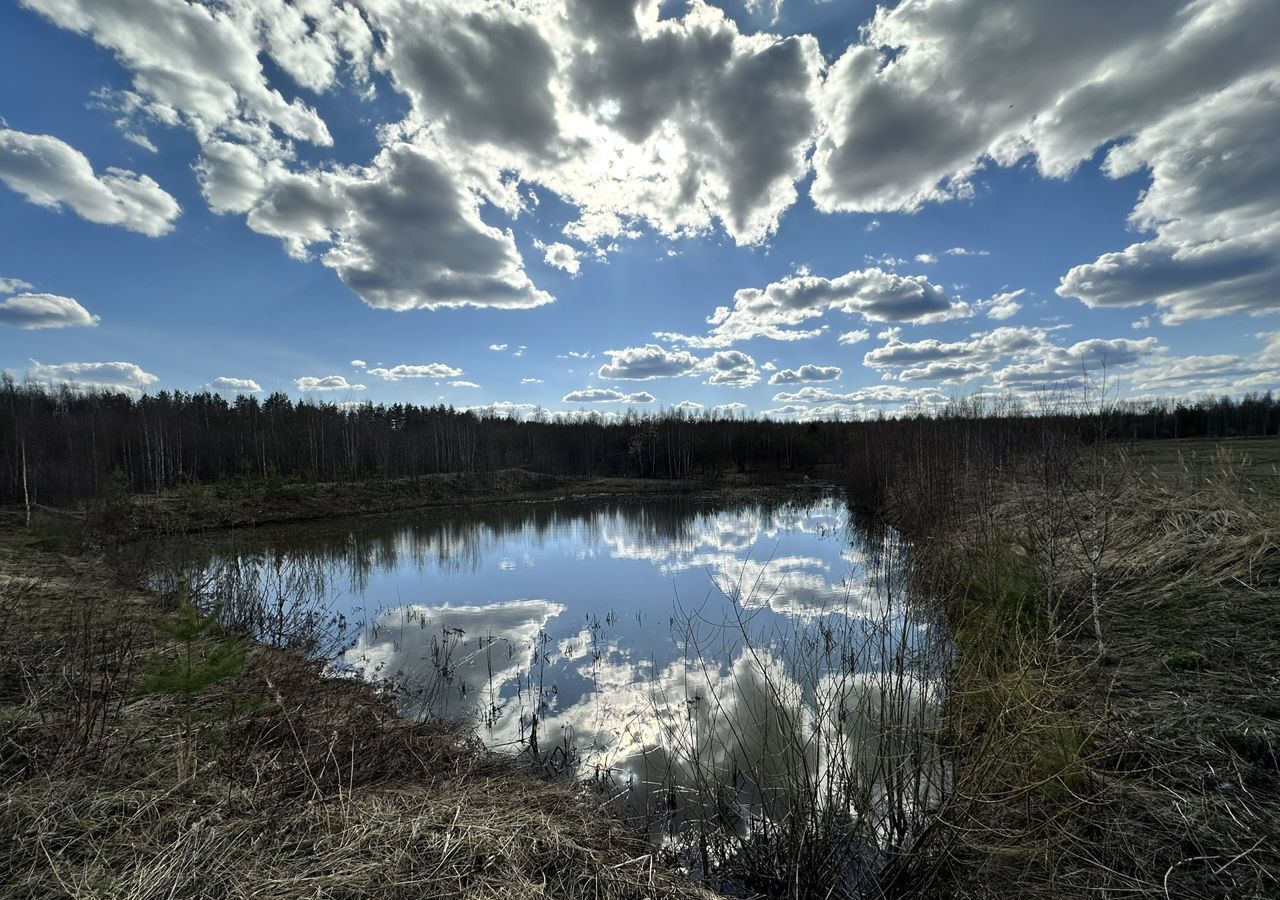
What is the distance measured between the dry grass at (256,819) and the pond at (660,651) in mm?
1183

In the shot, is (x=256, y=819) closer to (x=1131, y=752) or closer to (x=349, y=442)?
(x=1131, y=752)

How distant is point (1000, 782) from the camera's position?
3.97 m

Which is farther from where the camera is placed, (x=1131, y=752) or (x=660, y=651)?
(x=660, y=651)

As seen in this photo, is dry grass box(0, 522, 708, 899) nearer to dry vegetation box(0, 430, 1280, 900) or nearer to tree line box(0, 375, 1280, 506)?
dry vegetation box(0, 430, 1280, 900)

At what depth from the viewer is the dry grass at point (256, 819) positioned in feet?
9.15

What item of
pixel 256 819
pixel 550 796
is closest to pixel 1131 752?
pixel 550 796

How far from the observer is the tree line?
3438 cm

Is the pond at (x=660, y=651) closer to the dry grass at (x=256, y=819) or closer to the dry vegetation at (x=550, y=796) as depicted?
the dry vegetation at (x=550, y=796)

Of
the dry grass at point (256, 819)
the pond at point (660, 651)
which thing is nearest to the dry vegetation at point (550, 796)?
the dry grass at point (256, 819)

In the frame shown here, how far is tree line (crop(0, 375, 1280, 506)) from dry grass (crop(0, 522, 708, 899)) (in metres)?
21.0

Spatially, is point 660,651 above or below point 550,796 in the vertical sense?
below

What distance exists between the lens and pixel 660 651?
9.59m

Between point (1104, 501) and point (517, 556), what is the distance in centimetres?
1824

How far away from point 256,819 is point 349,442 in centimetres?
5769
